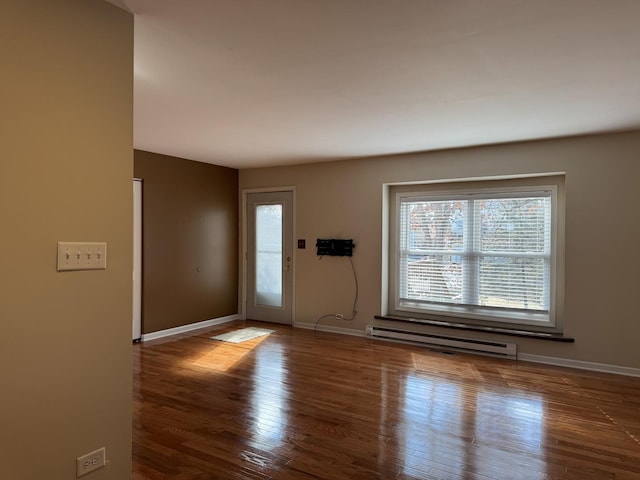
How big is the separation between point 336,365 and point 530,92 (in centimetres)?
303

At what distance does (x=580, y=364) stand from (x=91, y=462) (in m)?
4.46

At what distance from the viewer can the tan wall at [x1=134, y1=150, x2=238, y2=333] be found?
542 centimetres

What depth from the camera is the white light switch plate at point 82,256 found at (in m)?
1.78

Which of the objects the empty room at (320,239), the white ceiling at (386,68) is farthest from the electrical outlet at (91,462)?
the white ceiling at (386,68)

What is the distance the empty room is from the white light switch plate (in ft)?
0.04

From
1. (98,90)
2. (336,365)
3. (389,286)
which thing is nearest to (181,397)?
(336,365)

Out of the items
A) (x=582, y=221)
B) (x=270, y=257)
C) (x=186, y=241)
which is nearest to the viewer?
(x=582, y=221)

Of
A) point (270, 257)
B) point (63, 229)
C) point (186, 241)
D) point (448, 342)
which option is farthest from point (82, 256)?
point (270, 257)

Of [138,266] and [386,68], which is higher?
[386,68]

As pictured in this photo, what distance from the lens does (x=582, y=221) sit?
4395mm

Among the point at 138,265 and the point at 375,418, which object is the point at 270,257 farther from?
the point at 375,418

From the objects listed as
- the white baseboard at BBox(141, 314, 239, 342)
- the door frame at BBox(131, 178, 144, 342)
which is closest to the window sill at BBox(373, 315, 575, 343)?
the white baseboard at BBox(141, 314, 239, 342)

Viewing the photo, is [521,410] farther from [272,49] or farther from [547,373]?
[272,49]

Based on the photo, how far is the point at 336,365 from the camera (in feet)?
14.6
